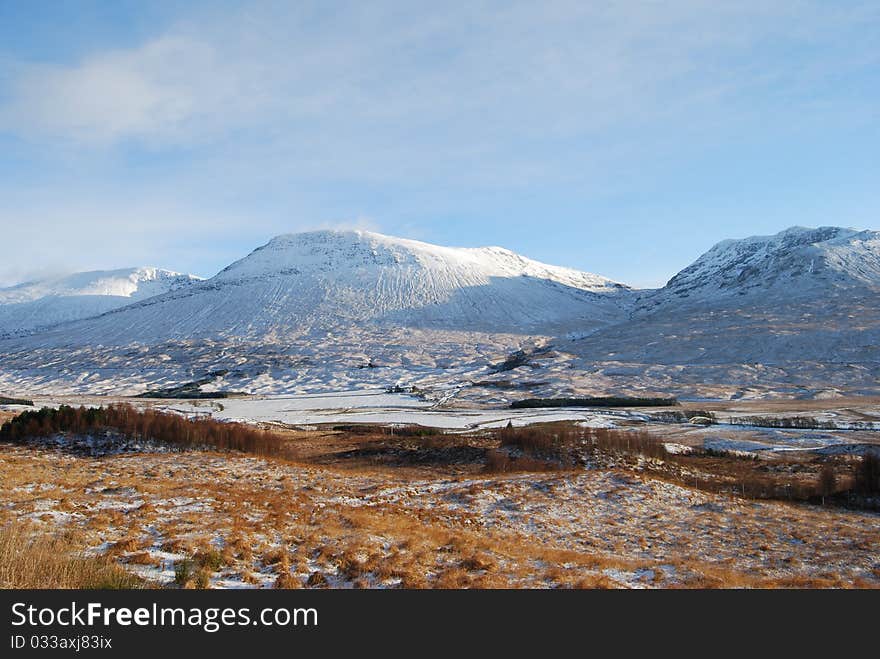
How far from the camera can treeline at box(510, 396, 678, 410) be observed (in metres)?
75.3

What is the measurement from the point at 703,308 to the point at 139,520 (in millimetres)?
169561

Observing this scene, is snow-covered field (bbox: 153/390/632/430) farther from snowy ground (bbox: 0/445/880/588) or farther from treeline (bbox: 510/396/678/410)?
snowy ground (bbox: 0/445/880/588)

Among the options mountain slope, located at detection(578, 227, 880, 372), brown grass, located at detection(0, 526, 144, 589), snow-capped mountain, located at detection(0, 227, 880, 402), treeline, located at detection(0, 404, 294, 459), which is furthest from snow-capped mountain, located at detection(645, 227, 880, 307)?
brown grass, located at detection(0, 526, 144, 589)

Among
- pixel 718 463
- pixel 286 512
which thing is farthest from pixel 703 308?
pixel 286 512

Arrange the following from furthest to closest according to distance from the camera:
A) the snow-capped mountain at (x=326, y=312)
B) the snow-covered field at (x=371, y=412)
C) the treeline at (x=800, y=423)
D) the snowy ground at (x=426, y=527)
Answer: the snow-capped mountain at (x=326, y=312)
the snow-covered field at (x=371, y=412)
the treeline at (x=800, y=423)
the snowy ground at (x=426, y=527)

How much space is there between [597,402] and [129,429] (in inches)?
2292

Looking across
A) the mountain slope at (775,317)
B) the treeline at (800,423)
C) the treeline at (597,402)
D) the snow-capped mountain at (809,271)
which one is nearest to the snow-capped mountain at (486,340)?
the mountain slope at (775,317)

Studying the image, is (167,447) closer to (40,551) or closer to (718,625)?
(40,551)

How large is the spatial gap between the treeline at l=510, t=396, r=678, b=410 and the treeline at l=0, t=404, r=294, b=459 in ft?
157

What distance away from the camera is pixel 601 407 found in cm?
7362

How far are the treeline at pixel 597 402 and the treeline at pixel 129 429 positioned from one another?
47.9 metres

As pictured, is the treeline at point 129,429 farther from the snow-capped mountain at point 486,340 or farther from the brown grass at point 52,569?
the snow-capped mountain at point 486,340

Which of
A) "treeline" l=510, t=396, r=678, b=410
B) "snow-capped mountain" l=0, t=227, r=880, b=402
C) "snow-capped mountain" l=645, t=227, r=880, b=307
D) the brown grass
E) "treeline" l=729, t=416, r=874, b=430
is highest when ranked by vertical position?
"snow-capped mountain" l=645, t=227, r=880, b=307

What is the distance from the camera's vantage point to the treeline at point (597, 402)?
7531 centimetres
